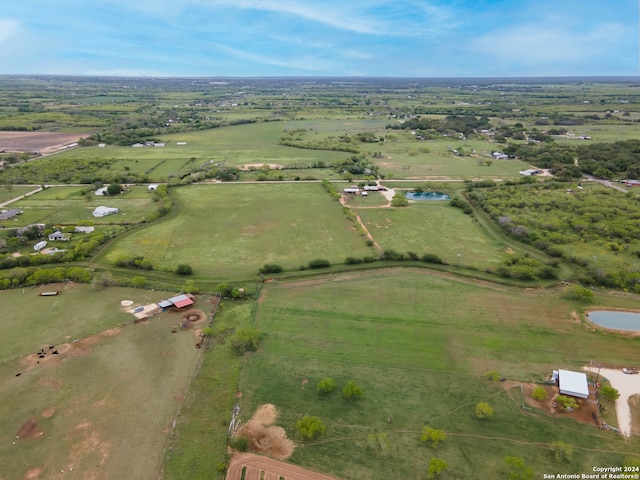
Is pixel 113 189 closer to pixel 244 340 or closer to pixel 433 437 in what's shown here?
pixel 244 340

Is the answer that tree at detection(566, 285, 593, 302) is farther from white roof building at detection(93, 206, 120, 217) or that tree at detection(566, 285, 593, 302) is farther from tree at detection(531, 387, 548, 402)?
white roof building at detection(93, 206, 120, 217)

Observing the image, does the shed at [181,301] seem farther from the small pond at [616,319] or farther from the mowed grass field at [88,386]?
the small pond at [616,319]

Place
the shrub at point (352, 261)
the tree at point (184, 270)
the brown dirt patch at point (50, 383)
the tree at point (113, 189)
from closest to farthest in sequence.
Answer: the brown dirt patch at point (50, 383) → the tree at point (184, 270) → the shrub at point (352, 261) → the tree at point (113, 189)

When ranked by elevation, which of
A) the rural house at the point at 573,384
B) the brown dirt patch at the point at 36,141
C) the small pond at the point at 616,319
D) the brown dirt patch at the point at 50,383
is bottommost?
the brown dirt patch at the point at 50,383

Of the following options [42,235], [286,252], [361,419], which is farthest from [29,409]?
[42,235]

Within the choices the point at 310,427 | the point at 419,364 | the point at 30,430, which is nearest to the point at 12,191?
the point at 30,430

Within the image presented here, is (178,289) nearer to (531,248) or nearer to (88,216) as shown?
(88,216)

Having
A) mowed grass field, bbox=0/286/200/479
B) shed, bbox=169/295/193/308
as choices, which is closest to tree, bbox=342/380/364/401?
mowed grass field, bbox=0/286/200/479

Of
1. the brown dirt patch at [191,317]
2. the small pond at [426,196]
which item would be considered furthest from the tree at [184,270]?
the small pond at [426,196]
